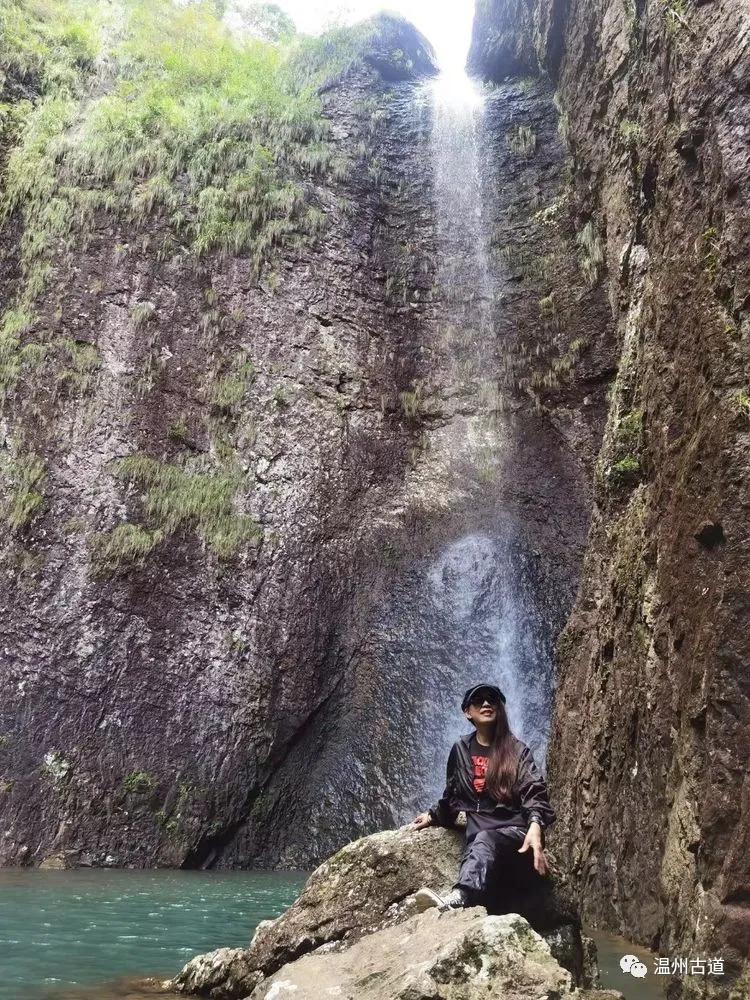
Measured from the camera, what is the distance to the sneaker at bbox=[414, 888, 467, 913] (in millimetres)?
3434

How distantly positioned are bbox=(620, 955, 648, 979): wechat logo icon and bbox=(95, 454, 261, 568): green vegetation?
325 inches

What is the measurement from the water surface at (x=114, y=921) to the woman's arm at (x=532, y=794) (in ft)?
6.75

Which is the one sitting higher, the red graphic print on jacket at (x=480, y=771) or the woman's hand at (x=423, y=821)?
the red graphic print on jacket at (x=480, y=771)

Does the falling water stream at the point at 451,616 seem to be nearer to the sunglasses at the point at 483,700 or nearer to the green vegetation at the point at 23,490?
the sunglasses at the point at 483,700

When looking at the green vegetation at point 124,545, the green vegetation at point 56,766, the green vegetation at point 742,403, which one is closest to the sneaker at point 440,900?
the green vegetation at point 742,403

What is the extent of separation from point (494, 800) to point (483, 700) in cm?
47

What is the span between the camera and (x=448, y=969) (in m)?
2.79

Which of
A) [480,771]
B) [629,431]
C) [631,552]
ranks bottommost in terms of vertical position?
[480,771]

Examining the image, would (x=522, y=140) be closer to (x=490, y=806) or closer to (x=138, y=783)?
(x=138, y=783)

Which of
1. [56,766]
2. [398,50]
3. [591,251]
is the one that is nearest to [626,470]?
[591,251]

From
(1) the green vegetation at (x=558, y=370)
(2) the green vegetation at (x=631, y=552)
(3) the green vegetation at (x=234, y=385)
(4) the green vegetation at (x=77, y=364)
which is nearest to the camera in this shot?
(2) the green vegetation at (x=631, y=552)

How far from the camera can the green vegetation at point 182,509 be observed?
11.8 metres

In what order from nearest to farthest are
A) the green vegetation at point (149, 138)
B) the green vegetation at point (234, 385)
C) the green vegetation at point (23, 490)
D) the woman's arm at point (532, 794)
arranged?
the woman's arm at point (532, 794) → the green vegetation at point (23, 490) → the green vegetation at point (234, 385) → the green vegetation at point (149, 138)

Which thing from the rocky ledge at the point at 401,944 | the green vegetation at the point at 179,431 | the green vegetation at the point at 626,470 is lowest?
the rocky ledge at the point at 401,944
